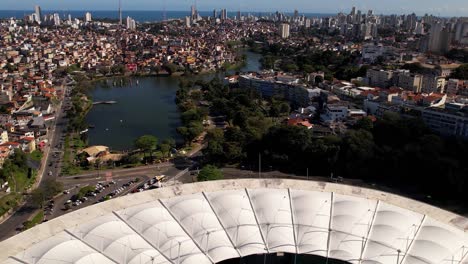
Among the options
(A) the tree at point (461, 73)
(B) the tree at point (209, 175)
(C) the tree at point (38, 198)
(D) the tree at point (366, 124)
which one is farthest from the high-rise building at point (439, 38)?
(C) the tree at point (38, 198)

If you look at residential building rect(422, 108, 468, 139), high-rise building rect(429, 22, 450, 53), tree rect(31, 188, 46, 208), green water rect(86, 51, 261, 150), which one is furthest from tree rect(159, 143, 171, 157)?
high-rise building rect(429, 22, 450, 53)

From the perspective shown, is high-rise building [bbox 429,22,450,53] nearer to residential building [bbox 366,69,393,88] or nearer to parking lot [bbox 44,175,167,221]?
residential building [bbox 366,69,393,88]

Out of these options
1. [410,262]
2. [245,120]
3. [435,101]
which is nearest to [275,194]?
[410,262]

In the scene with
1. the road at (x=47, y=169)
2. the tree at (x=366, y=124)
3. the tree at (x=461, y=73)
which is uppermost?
the tree at (x=461, y=73)

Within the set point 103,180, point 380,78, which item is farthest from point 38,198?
point 380,78

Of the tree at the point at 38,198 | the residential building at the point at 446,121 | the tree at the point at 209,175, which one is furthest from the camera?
the residential building at the point at 446,121

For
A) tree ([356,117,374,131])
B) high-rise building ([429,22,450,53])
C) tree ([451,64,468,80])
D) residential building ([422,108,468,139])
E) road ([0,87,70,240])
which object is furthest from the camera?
high-rise building ([429,22,450,53])

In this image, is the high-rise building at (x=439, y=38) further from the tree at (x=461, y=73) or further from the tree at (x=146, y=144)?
the tree at (x=146, y=144)

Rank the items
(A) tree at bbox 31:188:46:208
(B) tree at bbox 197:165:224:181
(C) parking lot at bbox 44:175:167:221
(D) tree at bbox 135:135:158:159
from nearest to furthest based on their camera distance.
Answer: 1. (A) tree at bbox 31:188:46:208
2. (C) parking lot at bbox 44:175:167:221
3. (B) tree at bbox 197:165:224:181
4. (D) tree at bbox 135:135:158:159
